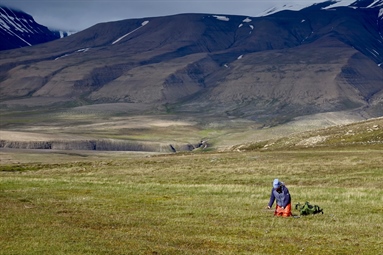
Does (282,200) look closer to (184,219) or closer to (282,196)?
(282,196)

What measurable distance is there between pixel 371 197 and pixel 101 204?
16.3 meters

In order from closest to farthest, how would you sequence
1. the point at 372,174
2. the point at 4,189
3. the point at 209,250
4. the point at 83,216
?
the point at 209,250, the point at 83,216, the point at 4,189, the point at 372,174

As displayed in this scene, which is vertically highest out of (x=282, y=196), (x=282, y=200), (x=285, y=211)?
(x=282, y=196)

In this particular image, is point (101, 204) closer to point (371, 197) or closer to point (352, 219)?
point (352, 219)

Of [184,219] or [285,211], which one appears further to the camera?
[285,211]

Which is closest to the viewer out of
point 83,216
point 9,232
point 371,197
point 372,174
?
point 9,232

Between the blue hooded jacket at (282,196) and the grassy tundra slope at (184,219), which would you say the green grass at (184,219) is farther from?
the blue hooded jacket at (282,196)

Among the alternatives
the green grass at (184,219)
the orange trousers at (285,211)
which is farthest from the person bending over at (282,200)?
the green grass at (184,219)

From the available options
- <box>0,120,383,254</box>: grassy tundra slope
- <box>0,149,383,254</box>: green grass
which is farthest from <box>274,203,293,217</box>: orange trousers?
<box>0,149,383,254</box>: green grass

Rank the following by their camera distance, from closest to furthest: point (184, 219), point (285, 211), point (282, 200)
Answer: point (184, 219) < point (285, 211) < point (282, 200)

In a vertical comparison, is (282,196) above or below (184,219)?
above

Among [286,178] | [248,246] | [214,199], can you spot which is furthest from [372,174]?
[248,246]

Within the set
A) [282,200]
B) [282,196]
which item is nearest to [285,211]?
[282,200]

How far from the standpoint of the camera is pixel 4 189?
44500 mm
